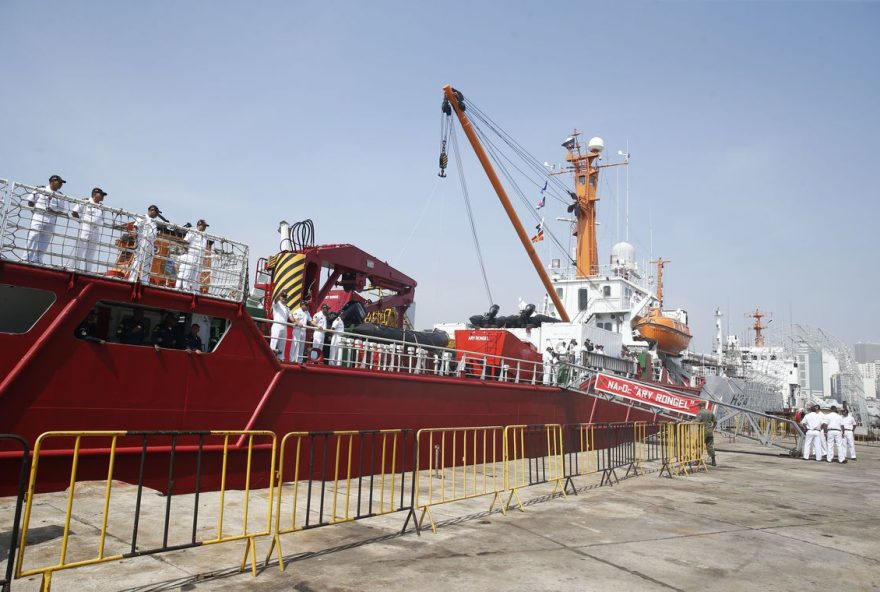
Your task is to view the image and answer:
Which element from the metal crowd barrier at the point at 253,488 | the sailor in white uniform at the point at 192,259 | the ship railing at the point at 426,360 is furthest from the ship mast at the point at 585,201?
the sailor in white uniform at the point at 192,259

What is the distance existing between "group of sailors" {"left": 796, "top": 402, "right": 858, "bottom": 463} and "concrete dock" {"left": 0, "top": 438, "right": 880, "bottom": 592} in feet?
28.0

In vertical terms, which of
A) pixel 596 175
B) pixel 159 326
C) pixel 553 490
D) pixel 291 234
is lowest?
pixel 553 490

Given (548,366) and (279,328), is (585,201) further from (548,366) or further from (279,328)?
(279,328)

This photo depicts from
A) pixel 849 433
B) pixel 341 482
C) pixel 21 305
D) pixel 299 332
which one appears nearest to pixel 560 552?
pixel 341 482

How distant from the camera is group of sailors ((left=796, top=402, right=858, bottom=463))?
53.6 feet

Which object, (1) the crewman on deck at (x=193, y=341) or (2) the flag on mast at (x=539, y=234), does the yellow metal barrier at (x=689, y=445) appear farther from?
(2) the flag on mast at (x=539, y=234)

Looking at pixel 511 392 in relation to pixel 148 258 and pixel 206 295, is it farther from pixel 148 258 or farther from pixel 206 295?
pixel 148 258

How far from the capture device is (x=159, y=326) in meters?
7.61

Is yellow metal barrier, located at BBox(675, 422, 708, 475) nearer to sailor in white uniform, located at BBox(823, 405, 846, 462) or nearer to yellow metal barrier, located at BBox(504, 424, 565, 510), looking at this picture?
yellow metal barrier, located at BBox(504, 424, 565, 510)

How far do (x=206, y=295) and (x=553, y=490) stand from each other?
5802 mm

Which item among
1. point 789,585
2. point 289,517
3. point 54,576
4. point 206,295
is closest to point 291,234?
point 206,295

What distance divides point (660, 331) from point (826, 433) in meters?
8.82

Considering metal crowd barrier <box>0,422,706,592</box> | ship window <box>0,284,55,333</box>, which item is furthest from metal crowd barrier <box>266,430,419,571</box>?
ship window <box>0,284,55,333</box>

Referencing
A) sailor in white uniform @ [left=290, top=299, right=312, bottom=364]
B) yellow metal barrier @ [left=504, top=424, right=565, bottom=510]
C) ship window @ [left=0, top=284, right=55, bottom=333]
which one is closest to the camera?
ship window @ [left=0, top=284, right=55, bottom=333]
